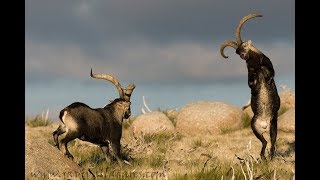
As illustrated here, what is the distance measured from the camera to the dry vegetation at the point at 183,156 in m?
7.05

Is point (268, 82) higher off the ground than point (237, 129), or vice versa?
point (268, 82)

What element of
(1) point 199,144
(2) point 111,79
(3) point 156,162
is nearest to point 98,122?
(2) point 111,79

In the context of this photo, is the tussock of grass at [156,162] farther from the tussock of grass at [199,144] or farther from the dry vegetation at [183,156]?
the tussock of grass at [199,144]

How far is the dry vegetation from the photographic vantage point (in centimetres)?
705

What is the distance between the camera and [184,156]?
12.1 metres

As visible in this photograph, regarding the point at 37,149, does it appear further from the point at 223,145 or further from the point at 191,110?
the point at 191,110

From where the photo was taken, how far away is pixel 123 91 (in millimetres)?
9438

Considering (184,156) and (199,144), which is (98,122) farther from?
(199,144)

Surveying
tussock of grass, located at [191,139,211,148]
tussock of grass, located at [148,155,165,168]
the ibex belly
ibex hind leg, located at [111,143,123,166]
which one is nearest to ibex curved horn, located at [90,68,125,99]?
ibex hind leg, located at [111,143,123,166]

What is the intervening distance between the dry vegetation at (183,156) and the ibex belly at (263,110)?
24.8 inches

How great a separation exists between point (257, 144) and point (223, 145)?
101 centimetres

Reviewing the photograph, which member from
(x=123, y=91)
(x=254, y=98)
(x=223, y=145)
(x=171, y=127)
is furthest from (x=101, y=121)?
(x=171, y=127)

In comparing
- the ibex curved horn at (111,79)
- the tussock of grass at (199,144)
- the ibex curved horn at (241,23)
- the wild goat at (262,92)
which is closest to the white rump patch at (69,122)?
the ibex curved horn at (111,79)

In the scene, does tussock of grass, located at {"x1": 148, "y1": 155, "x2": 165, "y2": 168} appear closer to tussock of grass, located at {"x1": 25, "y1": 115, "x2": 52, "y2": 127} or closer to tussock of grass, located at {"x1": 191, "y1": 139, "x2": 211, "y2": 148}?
tussock of grass, located at {"x1": 191, "y1": 139, "x2": 211, "y2": 148}
